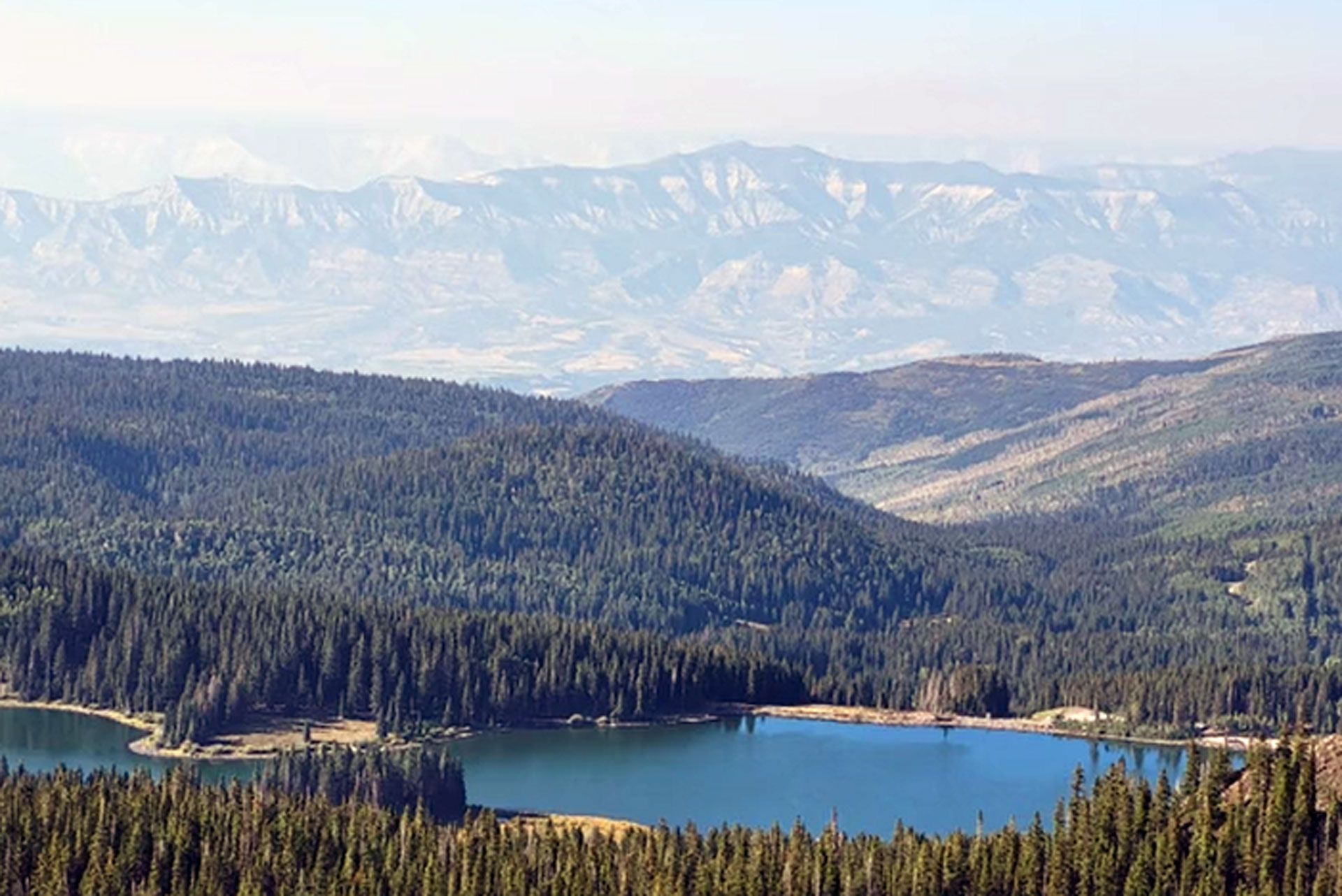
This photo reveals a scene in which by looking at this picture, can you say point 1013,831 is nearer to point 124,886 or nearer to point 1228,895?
point 1228,895

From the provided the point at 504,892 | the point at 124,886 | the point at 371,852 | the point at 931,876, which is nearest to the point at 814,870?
the point at 931,876

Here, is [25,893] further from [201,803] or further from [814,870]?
[814,870]

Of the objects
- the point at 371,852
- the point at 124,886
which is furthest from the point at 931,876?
Result: the point at 124,886

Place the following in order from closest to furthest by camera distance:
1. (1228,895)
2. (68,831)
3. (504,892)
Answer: (1228,895), (504,892), (68,831)

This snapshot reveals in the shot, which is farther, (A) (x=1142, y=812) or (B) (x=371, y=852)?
(B) (x=371, y=852)

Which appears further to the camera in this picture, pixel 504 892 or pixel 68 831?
pixel 68 831

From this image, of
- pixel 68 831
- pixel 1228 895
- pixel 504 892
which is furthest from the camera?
pixel 68 831
